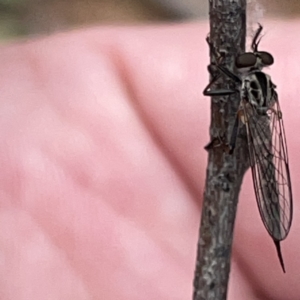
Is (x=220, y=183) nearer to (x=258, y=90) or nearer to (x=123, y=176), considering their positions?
(x=258, y=90)

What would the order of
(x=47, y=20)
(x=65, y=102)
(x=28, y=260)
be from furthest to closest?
(x=47, y=20) → (x=65, y=102) → (x=28, y=260)

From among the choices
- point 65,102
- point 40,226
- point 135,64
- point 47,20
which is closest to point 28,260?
point 40,226

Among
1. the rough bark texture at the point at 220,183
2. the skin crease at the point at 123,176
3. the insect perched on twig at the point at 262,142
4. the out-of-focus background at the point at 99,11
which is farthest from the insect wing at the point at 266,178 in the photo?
the out-of-focus background at the point at 99,11

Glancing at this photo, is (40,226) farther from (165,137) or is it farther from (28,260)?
(165,137)

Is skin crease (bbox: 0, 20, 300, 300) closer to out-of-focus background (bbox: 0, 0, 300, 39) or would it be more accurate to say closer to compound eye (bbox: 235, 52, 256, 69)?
compound eye (bbox: 235, 52, 256, 69)

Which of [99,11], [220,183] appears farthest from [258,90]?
[99,11]

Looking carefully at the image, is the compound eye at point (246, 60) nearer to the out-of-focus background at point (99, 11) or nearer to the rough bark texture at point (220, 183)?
the rough bark texture at point (220, 183)
